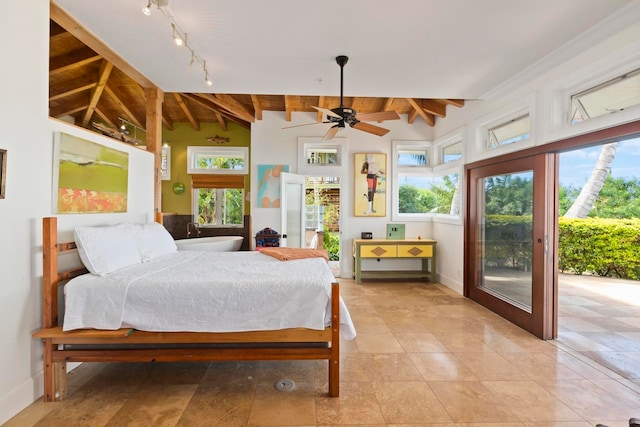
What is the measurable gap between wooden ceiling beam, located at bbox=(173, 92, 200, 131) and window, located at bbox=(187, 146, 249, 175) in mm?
495

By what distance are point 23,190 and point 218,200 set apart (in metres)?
4.90

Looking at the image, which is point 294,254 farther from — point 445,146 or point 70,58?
point 70,58

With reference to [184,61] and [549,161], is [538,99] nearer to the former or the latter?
[549,161]

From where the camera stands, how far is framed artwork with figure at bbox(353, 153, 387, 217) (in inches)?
223

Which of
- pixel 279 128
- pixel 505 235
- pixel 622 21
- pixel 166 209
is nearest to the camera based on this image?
pixel 622 21

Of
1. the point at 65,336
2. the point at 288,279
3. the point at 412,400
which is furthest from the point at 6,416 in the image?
the point at 412,400

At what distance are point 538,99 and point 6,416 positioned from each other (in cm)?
499

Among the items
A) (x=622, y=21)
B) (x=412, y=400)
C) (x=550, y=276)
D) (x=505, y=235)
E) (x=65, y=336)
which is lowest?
(x=412, y=400)

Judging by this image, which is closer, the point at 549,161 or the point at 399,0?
the point at 399,0

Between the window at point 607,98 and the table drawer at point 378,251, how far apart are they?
120 inches

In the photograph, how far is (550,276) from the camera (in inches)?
122

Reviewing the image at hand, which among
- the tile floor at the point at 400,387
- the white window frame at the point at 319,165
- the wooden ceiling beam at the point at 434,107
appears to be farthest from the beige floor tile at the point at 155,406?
the wooden ceiling beam at the point at 434,107

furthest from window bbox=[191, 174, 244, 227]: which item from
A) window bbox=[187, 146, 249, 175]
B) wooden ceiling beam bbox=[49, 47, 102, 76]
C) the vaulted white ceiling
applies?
the vaulted white ceiling

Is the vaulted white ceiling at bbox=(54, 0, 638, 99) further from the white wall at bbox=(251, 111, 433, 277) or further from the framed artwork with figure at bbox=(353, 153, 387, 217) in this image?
the framed artwork with figure at bbox=(353, 153, 387, 217)
